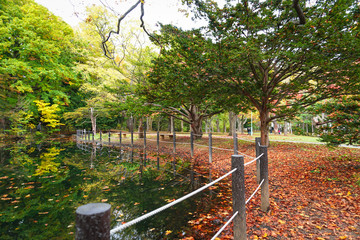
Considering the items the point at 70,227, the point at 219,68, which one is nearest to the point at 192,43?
the point at 219,68

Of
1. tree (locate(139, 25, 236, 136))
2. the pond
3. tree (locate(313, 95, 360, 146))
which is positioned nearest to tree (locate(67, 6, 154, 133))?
tree (locate(139, 25, 236, 136))

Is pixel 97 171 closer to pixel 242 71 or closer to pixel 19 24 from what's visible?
pixel 242 71

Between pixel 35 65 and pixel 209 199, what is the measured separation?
2568cm

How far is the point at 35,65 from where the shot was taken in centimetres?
2119

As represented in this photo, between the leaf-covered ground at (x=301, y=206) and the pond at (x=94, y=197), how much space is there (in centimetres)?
52

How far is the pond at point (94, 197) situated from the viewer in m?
3.37

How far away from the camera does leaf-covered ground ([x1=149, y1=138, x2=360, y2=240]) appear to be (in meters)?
3.19

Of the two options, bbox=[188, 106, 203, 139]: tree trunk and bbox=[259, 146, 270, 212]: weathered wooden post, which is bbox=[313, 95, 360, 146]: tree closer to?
bbox=[259, 146, 270, 212]: weathered wooden post

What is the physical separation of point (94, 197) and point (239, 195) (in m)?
3.93

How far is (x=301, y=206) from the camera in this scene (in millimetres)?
4168

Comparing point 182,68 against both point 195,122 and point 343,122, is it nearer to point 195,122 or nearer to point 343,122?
point 343,122

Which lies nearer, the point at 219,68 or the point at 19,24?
the point at 219,68

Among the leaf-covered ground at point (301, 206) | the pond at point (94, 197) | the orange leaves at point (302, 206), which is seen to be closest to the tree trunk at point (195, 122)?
the pond at point (94, 197)

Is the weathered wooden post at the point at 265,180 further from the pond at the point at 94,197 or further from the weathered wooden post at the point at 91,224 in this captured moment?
the weathered wooden post at the point at 91,224
